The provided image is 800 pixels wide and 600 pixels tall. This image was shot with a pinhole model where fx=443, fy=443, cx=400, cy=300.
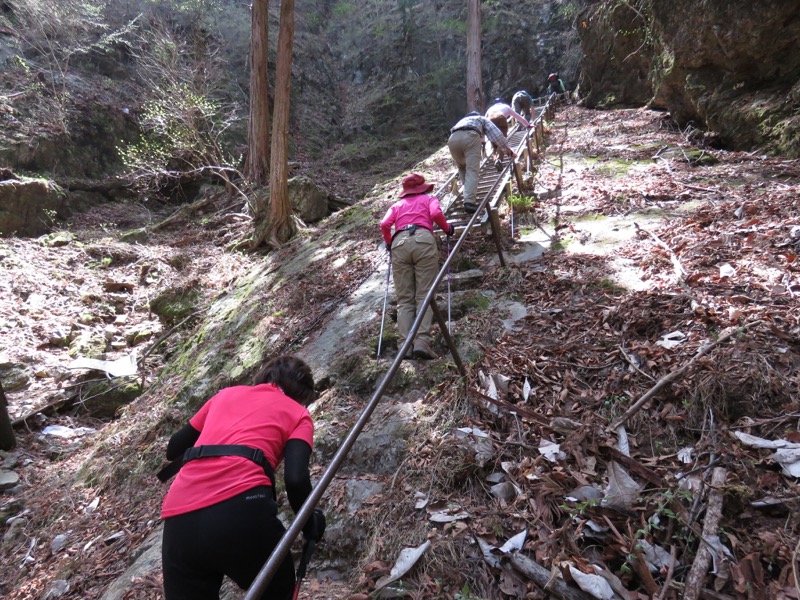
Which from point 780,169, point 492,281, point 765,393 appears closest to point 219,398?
point 765,393

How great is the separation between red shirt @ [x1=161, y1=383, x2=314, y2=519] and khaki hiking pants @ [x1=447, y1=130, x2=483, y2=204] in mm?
5061

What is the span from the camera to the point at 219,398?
257 centimetres

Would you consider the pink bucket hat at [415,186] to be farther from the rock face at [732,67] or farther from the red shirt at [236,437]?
the rock face at [732,67]

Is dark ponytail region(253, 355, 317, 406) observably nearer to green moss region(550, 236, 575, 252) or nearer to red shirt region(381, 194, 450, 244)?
red shirt region(381, 194, 450, 244)

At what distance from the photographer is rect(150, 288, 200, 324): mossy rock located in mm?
9953

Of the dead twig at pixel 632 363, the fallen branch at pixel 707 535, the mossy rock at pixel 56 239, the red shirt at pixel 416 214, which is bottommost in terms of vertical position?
the fallen branch at pixel 707 535

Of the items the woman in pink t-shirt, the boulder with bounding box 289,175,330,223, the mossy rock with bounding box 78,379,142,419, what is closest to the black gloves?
the woman in pink t-shirt

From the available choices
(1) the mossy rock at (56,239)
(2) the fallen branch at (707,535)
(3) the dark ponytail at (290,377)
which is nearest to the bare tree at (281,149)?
(1) the mossy rock at (56,239)

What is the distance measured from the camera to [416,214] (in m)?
5.00

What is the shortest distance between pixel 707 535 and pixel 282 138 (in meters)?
10.4

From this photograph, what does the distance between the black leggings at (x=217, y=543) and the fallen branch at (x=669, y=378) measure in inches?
90.8

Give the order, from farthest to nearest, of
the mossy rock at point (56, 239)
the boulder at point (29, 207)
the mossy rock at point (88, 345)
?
the boulder at point (29, 207)
the mossy rock at point (56, 239)
the mossy rock at point (88, 345)

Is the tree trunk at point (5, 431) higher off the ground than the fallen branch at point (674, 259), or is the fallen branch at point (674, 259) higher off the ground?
the fallen branch at point (674, 259)

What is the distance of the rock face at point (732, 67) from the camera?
7.46m
